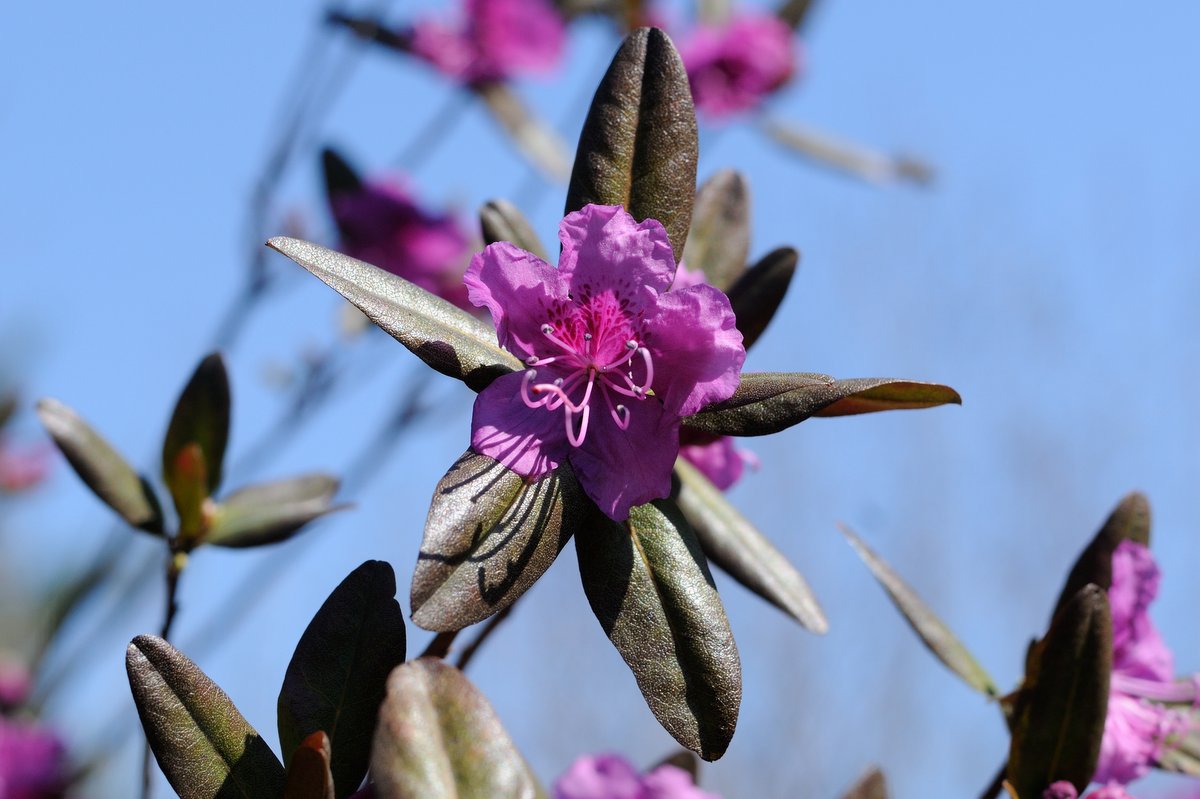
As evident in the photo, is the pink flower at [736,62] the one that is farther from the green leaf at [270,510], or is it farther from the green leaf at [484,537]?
the green leaf at [484,537]

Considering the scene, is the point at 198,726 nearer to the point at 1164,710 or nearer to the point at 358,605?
the point at 358,605

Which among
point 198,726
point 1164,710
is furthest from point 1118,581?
point 198,726

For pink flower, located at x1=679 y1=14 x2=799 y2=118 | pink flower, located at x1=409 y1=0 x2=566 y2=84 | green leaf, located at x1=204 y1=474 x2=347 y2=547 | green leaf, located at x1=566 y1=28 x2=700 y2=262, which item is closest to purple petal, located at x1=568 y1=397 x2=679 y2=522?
green leaf, located at x1=566 y1=28 x2=700 y2=262

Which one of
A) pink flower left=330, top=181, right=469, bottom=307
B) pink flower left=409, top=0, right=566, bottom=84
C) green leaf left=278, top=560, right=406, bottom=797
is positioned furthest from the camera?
pink flower left=409, top=0, right=566, bottom=84

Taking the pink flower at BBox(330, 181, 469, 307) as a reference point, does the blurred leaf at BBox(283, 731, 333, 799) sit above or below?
below

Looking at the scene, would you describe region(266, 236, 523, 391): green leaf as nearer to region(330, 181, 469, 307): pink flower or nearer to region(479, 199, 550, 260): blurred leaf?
region(479, 199, 550, 260): blurred leaf
